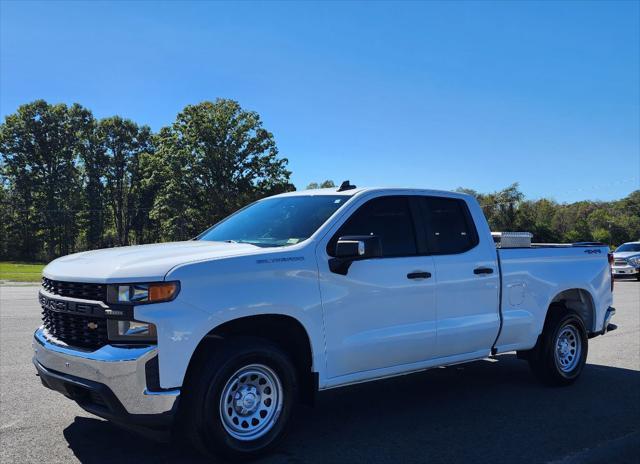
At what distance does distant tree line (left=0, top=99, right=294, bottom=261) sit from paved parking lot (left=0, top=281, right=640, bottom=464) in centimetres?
5620

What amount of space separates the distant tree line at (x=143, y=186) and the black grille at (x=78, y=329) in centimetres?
5707

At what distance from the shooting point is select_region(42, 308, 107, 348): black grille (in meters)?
3.96

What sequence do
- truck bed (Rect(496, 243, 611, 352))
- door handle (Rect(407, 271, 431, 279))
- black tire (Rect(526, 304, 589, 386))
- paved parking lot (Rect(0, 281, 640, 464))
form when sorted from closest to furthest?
paved parking lot (Rect(0, 281, 640, 464)) → door handle (Rect(407, 271, 431, 279)) → truck bed (Rect(496, 243, 611, 352)) → black tire (Rect(526, 304, 589, 386))

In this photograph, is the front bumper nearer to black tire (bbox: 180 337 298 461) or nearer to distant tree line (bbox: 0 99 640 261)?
black tire (bbox: 180 337 298 461)

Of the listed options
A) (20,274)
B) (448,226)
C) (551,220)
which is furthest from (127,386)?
(551,220)

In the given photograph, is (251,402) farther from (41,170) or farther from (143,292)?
(41,170)

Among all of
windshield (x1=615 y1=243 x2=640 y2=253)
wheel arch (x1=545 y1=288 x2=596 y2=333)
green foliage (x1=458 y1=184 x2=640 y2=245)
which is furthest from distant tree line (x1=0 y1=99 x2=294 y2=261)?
wheel arch (x1=545 y1=288 x2=596 y2=333)

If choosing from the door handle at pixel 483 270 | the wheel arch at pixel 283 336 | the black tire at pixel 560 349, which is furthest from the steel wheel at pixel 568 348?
the wheel arch at pixel 283 336

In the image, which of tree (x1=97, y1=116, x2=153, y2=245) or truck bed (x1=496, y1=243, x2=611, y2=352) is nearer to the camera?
truck bed (x1=496, y1=243, x2=611, y2=352)

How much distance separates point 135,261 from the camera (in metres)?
4.12

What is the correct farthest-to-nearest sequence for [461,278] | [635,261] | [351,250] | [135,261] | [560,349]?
[635,261]
[560,349]
[461,278]
[351,250]
[135,261]

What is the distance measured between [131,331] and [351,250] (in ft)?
5.56

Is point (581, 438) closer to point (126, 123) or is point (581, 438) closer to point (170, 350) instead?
point (170, 350)

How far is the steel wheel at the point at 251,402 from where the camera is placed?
13.6 ft
